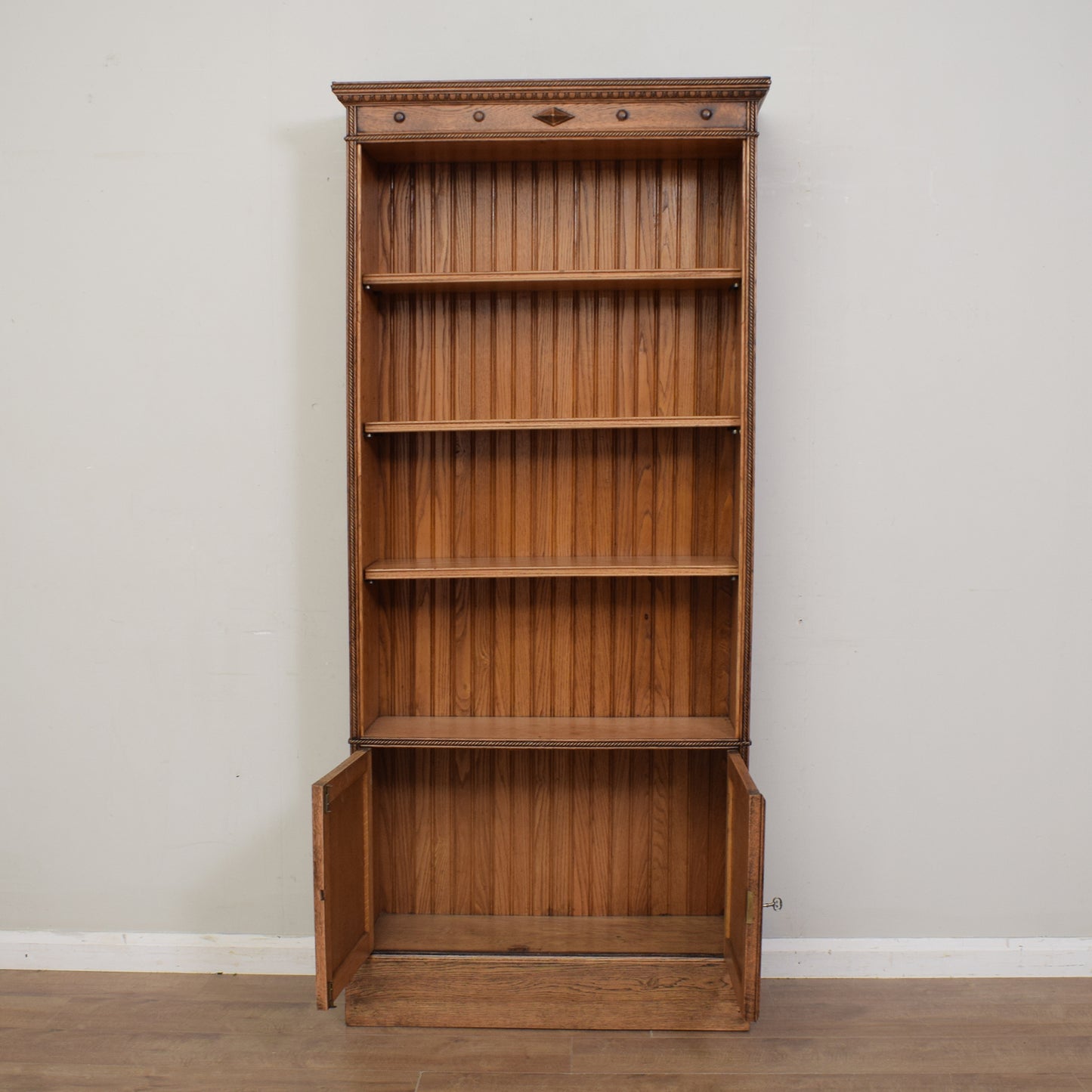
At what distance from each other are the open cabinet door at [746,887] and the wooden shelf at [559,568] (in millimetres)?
489

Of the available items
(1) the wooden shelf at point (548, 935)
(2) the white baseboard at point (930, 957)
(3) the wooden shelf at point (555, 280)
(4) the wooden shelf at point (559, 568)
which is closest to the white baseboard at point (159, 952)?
(1) the wooden shelf at point (548, 935)

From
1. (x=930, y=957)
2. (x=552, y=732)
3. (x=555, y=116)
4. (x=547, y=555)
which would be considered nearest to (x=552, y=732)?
(x=552, y=732)

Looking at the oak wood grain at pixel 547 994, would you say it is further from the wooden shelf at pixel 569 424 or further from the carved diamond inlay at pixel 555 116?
the carved diamond inlay at pixel 555 116

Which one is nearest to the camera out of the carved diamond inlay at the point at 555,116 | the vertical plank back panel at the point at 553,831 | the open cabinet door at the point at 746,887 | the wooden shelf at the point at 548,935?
the open cabinet door at the point at 746,887

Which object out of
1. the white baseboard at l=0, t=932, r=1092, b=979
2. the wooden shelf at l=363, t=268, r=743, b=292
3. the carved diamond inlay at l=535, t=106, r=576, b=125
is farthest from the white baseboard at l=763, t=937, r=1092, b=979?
the carved diamond inlay at l=535, t=106, r=576, b=125

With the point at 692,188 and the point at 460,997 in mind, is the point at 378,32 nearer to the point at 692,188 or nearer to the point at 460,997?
the point at 692,188

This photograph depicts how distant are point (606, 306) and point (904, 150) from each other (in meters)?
0.91

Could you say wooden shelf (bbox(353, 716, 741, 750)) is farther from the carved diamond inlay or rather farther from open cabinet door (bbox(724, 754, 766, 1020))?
the carved diamond inlay

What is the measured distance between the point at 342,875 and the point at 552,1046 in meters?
0.67

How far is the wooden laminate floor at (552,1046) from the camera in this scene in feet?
6.70

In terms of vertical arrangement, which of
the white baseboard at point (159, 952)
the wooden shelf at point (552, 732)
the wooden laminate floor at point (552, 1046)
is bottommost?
the wooden laminate floor at point (552, 1046)

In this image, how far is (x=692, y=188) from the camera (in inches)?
92.4

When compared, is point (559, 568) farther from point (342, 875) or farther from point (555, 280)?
point (342, 875)

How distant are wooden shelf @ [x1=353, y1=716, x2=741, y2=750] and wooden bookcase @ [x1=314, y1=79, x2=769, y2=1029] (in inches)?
0.5
